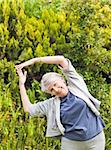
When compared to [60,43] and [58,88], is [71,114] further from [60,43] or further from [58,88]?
[60,43]

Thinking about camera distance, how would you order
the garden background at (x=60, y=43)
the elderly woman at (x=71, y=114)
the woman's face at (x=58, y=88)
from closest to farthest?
the woman's face at (x=58, y=88), the elderly woman at (x=71, y=114), the garden background at (x=60, y=43)

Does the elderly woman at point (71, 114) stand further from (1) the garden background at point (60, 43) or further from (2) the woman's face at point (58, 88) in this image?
(1) the garden background at point (60, 43)

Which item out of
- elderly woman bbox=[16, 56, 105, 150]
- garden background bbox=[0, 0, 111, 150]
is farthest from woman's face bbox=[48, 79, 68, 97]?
garden background bbox=[0, 0, 111, 150]

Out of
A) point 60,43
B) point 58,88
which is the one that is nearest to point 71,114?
point 58,88

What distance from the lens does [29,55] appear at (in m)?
6.82

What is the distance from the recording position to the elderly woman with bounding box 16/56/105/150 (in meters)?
4.84

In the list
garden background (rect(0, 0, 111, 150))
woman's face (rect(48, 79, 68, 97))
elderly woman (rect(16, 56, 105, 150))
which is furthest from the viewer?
garden background (rect(0, 0, 111, 150))

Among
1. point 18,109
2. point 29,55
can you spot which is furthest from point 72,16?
point 18,109

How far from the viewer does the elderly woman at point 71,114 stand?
4.84m

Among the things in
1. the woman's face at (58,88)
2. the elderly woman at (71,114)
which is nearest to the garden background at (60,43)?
the elderly woman at (71,114)

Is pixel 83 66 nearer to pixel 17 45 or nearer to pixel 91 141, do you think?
pixel 17 45

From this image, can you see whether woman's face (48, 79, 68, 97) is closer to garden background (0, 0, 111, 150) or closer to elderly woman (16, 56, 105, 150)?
elderly woman (16, 56, 105, 150)

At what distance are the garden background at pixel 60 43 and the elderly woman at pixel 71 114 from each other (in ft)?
4.76

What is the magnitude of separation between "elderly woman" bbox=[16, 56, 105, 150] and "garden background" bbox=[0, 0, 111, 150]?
1451 mm
